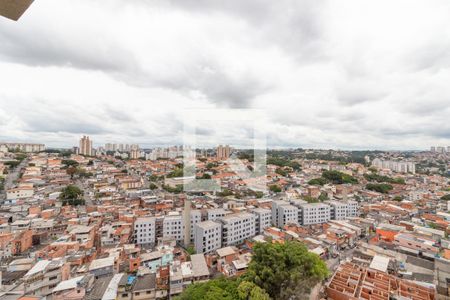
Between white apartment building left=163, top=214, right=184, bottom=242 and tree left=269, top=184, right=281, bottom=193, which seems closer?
white apartment building left=163, top=214, right=184, bottom=242

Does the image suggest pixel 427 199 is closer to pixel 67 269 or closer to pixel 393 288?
pixel 393 288

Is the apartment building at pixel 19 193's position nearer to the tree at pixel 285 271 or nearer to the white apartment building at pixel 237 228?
the white apartment building at pixel 237 228

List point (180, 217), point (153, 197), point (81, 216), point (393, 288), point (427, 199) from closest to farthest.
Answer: point (393, 288) → point (180, 217) → point (81, 216) → point (153, 197) → point (427, 199)

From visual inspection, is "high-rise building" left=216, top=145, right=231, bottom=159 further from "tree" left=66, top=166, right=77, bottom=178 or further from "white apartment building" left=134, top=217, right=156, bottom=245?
"white apartment building" left=134, top=217, right=156, bottom=245

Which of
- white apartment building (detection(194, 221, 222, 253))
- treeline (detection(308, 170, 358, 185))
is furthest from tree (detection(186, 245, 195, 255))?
treeline (detection(308, 170, 358, 185))

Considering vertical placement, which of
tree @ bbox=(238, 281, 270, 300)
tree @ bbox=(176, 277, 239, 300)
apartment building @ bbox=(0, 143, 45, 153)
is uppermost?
apartment building @ bbox=(0, 143, 45, 153)

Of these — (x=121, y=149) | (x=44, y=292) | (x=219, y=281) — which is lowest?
(x=44, y=292)

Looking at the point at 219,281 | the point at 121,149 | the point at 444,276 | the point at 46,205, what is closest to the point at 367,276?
the point at 444,276
